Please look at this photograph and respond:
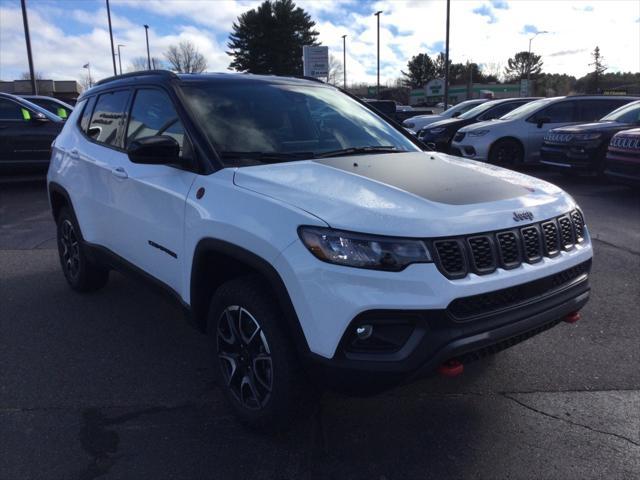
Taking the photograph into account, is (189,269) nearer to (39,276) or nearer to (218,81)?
(218,81)

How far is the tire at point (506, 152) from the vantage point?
11.9 metres

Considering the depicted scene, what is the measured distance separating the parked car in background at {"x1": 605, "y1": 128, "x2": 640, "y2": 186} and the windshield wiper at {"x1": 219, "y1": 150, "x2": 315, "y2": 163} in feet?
A: 22.9

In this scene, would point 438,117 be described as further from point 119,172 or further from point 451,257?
point 451,257

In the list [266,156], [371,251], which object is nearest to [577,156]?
[266,156]

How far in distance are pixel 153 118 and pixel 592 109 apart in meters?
11.1

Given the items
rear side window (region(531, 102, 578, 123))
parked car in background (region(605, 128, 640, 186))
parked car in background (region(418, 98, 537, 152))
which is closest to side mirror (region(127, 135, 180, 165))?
parked car in background (region(605, 128, 640, 186))

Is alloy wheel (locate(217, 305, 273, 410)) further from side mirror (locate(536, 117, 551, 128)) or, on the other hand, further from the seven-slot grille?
side mirror (locate(536, 117, 551, 128))

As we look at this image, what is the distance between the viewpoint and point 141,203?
3.51 meters

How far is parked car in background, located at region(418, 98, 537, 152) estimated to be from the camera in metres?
14.3

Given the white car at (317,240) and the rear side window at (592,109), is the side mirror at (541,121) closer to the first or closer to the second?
the rear side window at (592,109)

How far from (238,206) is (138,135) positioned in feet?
4.93

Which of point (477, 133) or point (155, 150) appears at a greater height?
point (155, 150)

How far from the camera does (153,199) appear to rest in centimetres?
337

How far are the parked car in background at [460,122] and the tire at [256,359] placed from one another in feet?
39.6
